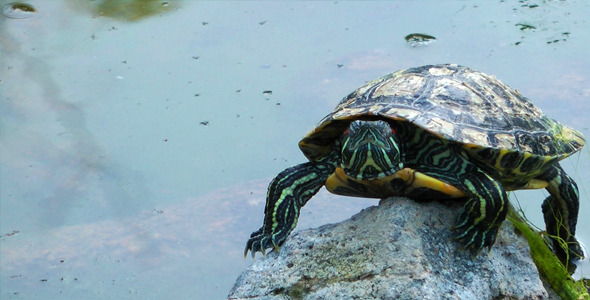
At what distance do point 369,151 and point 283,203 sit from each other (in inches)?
17.1

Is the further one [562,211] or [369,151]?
[562,211]

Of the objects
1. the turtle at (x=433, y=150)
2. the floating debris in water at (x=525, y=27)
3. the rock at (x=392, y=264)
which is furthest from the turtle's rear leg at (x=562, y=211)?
the floating debris in water at (x=525, y=27)

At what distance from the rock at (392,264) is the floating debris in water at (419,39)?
3080mm

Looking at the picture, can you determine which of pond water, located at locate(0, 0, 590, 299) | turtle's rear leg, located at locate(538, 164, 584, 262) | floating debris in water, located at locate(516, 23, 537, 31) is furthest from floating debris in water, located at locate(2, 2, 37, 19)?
turtle's rear leg, located at locate(538, 164, 584, 262)

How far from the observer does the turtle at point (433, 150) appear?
295 centimetres

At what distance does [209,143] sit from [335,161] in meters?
2.02

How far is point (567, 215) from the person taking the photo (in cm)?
365

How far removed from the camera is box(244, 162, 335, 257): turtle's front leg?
3.05m

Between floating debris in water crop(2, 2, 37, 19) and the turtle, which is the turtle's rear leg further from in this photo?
floating debris in water crop(2, 2, 37, 19)

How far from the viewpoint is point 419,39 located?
6.00 meters

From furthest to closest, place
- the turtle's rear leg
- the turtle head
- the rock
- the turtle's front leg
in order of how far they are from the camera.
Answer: the turtle's rear leg, the turtle's front leg, the turtle head, the rock

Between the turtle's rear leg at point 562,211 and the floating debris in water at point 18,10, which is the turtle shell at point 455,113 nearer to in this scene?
the turtle's rear leg at point 562,211

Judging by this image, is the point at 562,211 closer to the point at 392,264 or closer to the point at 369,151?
the point at 369,151

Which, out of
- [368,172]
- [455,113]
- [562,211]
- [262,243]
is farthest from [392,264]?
[562,211]
